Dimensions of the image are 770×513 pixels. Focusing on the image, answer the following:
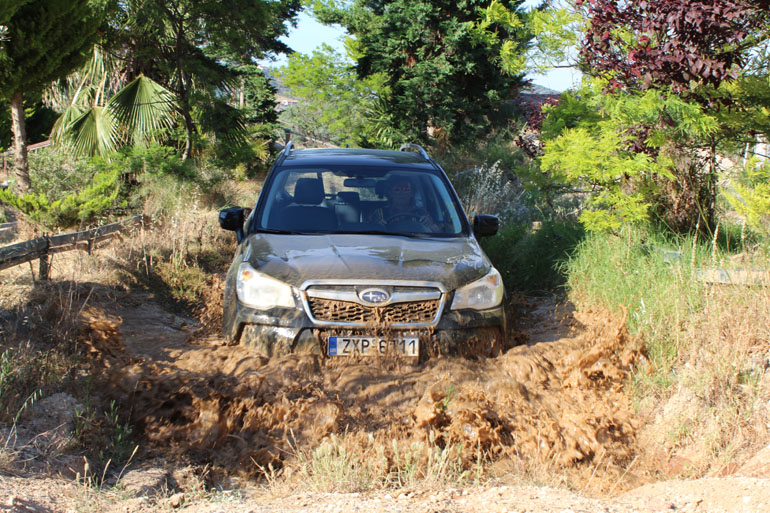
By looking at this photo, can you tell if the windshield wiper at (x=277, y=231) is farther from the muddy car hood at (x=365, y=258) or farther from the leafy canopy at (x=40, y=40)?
the leafy canopy at (x=40, y=40)

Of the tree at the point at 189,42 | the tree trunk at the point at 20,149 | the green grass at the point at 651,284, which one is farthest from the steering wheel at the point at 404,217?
the tree at the point at 189,42

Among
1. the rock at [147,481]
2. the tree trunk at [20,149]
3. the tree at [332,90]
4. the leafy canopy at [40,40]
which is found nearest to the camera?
the rock at [147,481]

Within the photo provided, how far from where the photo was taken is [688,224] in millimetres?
6852

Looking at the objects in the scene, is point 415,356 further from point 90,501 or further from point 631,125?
point 631,125

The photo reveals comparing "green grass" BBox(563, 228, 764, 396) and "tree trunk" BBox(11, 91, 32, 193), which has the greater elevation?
"tree trunk" BBox(11, 91, 32, 193)

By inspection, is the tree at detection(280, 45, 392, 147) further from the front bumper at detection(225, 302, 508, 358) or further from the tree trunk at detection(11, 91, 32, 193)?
the front bumper at detection(225, 302, 508, 358)

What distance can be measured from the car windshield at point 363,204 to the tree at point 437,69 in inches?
500

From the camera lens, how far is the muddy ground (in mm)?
3176

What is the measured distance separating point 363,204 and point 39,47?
6.92 m

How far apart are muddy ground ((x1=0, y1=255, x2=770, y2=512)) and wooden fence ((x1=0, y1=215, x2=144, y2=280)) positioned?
120cm

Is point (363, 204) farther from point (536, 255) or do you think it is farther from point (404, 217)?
point (536, 255)

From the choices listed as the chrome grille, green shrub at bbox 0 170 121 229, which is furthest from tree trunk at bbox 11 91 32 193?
the chrome grille

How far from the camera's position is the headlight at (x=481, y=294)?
448 centimetres

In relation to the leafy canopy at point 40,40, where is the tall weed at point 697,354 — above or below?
below
